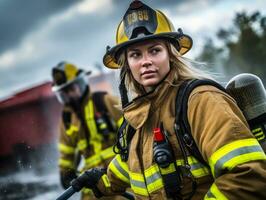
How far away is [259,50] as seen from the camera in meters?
42.1

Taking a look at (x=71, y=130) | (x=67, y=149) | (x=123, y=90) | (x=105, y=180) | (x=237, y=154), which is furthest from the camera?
(x=67, y=149)

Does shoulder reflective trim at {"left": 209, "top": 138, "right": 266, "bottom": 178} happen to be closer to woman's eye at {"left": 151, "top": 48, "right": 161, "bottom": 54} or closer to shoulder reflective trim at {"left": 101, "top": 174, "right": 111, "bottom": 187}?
woman's eye at {"left": 151, "top": 48, "right": 161, "bottom": 54}

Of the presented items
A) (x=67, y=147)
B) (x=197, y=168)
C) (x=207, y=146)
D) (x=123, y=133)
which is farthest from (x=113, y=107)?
(x=207, y=146)

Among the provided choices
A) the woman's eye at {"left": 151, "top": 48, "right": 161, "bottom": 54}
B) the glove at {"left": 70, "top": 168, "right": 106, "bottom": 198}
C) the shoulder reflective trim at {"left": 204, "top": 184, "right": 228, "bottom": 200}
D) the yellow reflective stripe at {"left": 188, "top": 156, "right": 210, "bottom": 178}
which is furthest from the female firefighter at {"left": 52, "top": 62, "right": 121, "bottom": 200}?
the shoulder reflective trim at {"left": 204, "top": 184, "right": 228, "bottom": 200}

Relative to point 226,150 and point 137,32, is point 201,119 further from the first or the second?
point 137,32

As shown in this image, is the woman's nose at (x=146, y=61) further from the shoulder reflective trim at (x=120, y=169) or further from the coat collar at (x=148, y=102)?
the shoulder reflective trim at (x=120, y=169)

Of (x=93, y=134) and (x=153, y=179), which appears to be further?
(x=93, y=134)

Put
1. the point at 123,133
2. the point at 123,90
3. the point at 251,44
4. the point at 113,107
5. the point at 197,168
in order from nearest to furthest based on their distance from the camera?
1. the point at 197,168
2. the point at 123,133
3. the point at 123,90
4. the point at 113,107
5. the point at 251,44

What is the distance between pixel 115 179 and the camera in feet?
9.61

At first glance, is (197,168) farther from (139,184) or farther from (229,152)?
(139,184)

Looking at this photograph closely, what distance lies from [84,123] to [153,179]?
280 centimetres

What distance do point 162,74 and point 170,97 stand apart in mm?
165

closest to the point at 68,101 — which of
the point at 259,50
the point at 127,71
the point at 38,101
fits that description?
the point at 127,71

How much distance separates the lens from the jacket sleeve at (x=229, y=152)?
1.75 metres
